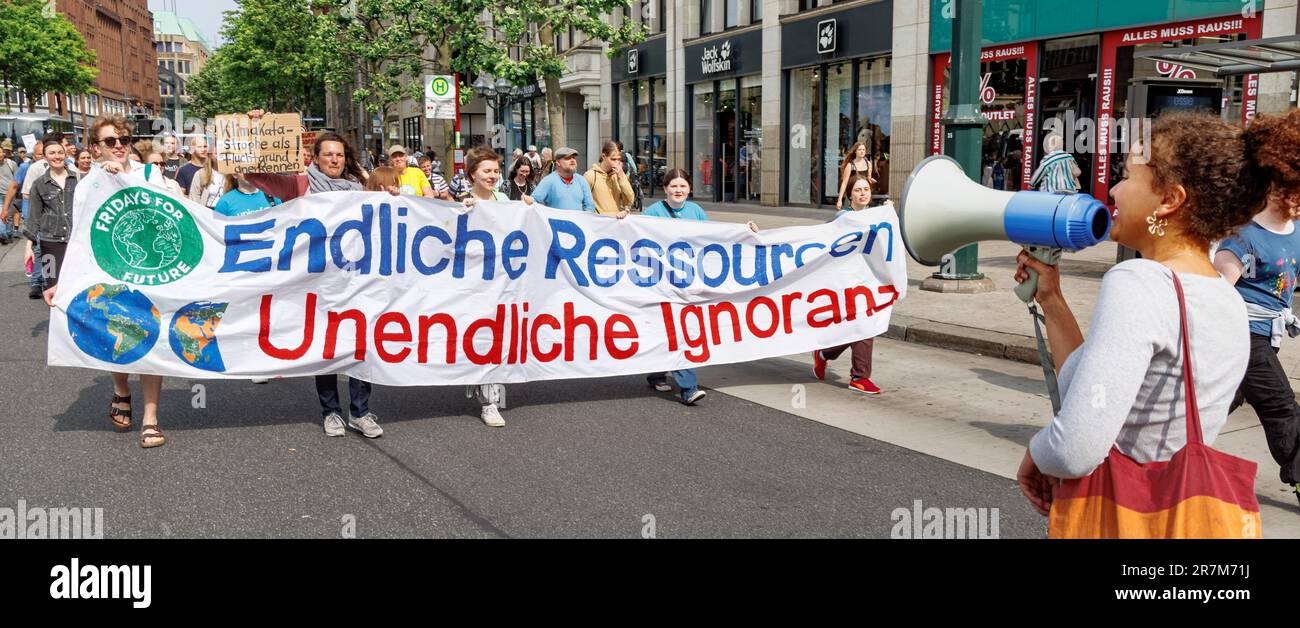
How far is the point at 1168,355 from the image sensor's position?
1.95m

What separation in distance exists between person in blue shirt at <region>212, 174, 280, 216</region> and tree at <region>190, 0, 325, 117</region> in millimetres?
35234

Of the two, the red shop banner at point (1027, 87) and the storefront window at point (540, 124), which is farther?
the storefront window at point (540, 124)

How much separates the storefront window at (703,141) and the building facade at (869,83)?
44 mm

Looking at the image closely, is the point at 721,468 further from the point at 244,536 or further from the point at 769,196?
the point at 769,196

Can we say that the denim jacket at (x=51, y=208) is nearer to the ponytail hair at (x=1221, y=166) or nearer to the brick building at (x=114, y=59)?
the ponytail hair at (x=1221, y=166)

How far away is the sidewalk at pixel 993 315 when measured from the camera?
28.6 feet

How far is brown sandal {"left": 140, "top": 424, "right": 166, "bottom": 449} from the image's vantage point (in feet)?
20.0

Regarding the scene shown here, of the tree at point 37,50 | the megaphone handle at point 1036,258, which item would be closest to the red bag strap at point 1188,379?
the megaphone handle at point 1036,258

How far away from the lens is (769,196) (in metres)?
25.3

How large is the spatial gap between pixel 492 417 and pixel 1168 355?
5137 mm

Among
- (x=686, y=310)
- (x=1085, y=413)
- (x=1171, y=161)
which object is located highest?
(x=1171, y=161)

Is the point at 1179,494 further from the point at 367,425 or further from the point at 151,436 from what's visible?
the point at 151,436

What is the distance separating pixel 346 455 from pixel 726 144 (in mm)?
23090
